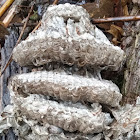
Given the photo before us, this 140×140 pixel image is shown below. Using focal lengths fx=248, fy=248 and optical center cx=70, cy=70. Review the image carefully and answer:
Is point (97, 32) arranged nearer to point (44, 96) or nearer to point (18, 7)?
point (44, 96)

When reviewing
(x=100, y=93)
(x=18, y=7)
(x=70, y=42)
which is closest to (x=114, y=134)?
(x=100, y=93)

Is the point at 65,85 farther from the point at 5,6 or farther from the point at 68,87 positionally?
the point at 5,6

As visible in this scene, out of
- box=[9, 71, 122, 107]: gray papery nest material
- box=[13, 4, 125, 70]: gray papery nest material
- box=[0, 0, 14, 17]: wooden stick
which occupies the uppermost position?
box=[0, 0, 14, 17]: wooden stick

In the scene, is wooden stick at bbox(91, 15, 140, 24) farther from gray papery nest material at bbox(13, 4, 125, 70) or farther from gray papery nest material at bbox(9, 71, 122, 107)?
gray papery nest material at bbox(9, 71, 122, 107)

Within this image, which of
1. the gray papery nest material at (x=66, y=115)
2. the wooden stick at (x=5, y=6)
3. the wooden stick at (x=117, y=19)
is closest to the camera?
the gray papery nest material at (x=66, y=115)

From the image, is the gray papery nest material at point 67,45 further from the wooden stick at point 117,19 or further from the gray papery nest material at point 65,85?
the wooden stick at point 117,19

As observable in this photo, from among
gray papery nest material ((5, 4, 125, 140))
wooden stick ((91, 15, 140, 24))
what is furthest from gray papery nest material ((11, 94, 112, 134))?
wooden stick ((91, 15, 140, 24))

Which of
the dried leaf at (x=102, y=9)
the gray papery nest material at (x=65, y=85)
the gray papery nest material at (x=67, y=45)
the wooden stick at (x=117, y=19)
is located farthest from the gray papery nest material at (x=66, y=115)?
the dried leaf at (x=102, y=9)
